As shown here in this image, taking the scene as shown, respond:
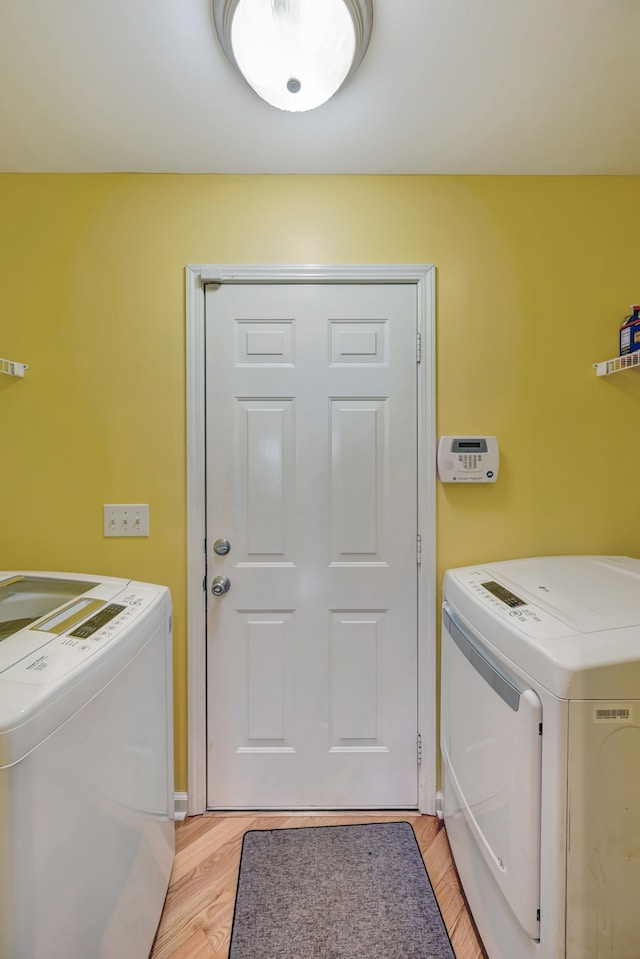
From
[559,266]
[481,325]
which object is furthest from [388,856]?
[559,266]

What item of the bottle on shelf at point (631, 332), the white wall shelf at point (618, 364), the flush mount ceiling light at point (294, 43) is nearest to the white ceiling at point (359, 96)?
the flush mount ceiling light at point (294, 43)

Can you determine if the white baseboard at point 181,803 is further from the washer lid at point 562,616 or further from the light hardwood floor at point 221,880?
the washer lid at point 562,616

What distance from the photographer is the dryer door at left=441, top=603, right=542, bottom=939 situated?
0.86m

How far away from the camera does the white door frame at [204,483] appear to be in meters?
1.53

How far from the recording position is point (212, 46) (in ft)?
3.53

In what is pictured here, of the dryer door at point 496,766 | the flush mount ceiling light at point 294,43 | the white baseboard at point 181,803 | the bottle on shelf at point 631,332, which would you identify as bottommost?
the white baseboard at point 181,803

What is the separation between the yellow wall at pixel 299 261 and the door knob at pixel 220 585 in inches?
5.2

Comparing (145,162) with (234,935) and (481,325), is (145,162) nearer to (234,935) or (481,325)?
(481,325)

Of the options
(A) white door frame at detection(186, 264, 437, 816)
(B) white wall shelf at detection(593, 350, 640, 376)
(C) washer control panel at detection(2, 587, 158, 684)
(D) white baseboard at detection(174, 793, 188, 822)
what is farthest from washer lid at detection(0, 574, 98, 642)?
(B) white wall shelf at detection(593, 350, 640, 376)

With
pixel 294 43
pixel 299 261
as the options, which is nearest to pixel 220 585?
pixel 299 261

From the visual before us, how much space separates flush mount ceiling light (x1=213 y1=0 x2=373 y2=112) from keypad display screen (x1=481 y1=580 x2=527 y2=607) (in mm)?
1483

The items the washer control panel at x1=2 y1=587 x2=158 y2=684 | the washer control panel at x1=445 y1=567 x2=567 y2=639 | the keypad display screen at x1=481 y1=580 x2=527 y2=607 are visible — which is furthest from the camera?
the keypad display screen at x1=481 y1=580 x2=527 y2=607

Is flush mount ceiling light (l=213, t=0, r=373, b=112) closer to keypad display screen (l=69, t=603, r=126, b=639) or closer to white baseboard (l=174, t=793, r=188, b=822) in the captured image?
keypad display screen (l=69, t=603, r=126, b=639)

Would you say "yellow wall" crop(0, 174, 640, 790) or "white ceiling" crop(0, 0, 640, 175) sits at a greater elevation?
"white ceiling" crop(0, 0, 640, 175)
